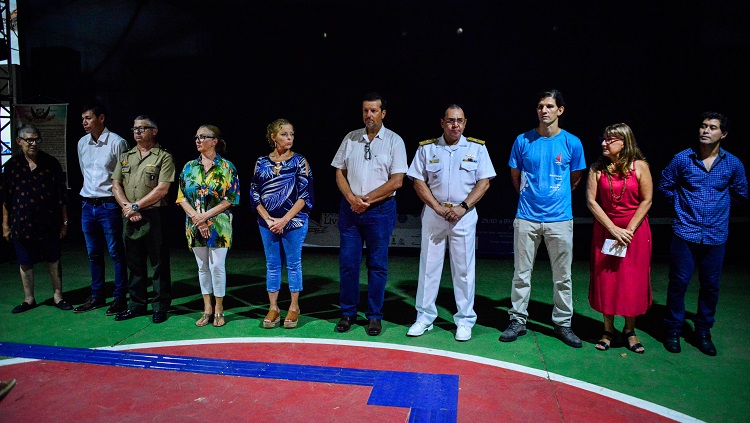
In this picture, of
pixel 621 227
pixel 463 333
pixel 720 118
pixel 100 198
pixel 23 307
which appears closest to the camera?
pixel 720 118

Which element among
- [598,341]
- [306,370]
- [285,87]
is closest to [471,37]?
[285,87]

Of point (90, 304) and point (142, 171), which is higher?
point (142, 171)

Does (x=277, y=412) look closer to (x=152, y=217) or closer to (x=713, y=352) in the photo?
(x=152, y=217)

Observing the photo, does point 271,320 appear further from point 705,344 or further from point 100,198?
point 705,344

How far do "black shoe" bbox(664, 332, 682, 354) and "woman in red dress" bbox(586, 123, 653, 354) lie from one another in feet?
0.72

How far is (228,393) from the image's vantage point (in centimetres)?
328

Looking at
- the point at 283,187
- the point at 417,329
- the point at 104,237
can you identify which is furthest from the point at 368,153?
the point at 104,237

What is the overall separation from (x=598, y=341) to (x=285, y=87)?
554 centimetres

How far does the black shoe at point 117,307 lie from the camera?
486 centimetres

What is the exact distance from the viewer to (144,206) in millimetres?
4543

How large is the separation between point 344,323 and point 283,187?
4.03ft

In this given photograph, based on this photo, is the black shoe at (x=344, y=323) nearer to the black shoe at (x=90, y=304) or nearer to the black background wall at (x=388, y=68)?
the black shoe at (x=90, y=304)

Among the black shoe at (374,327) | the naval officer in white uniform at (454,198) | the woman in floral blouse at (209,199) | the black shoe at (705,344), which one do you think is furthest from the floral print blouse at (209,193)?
the black shoe at (705,344)

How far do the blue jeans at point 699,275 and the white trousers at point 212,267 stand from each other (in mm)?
3512
